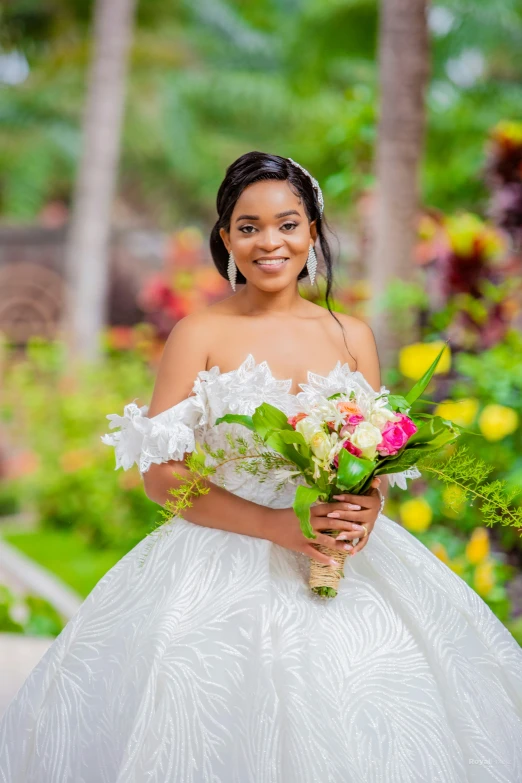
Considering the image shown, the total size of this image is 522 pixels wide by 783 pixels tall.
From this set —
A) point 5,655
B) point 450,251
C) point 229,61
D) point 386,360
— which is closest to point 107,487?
point 5,655

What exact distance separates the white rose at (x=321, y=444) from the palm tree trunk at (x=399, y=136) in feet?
9.40

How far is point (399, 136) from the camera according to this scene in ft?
15.1

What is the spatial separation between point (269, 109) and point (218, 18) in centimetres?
148

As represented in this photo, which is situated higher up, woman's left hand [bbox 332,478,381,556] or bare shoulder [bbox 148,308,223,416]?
bare shoulder [bbox 148,308,223,416]

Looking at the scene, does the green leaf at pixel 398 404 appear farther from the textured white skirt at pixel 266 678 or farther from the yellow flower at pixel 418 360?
the yellow flower at pixel 418 360

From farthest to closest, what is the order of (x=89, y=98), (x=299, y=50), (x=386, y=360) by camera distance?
(x=299, y=50), (x=89, y=98), (x=386, y=360)

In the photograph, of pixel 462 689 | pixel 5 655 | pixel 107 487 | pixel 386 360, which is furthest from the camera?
pixel 107 487

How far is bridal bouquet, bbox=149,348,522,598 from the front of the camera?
1.72 m

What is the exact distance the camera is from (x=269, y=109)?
13312 mm

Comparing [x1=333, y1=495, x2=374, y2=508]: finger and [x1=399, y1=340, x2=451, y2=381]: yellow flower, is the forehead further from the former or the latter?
[x1=399, y1=340, x2=451, y2=381]: yellow flower

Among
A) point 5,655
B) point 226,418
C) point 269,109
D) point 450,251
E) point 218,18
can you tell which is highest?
point 218,18

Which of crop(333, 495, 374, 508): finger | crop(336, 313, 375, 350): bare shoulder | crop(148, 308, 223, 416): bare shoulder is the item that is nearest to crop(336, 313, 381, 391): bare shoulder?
crop(336, 313, 375, 350): bare shoulder

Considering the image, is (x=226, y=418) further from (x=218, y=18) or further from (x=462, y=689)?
(x=218, y=18)

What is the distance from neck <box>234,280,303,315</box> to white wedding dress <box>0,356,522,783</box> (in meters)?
0.16
